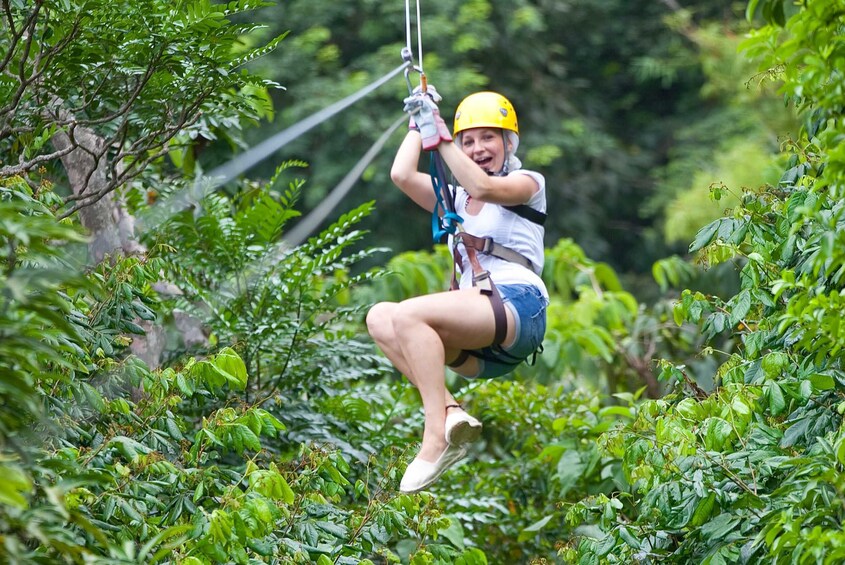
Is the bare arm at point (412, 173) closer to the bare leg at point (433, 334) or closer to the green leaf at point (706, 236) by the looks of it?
the bare leg at point (433, 334)

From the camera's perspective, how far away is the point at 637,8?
1827 cm

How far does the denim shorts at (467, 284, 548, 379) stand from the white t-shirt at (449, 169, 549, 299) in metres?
0.05

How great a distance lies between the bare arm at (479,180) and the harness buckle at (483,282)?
0.27m

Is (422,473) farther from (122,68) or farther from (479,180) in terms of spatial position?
(122,68)

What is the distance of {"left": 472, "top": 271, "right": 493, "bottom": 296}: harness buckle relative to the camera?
4.67m

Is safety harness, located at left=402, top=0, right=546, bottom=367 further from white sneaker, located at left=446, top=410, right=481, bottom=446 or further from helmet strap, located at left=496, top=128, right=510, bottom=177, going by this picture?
white sneaker, located at left=446, top=410, right=481, bottom=446

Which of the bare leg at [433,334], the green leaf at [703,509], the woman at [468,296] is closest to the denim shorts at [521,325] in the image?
the woman at [468,296]

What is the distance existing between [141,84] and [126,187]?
1.55 meters

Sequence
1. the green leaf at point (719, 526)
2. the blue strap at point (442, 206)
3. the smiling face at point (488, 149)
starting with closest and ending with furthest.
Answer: the green leaf at point (719, 526), the blue strap at point (442, 206), the smiling face at point (488, 149)

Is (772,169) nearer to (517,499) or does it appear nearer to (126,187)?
A: (517,499)

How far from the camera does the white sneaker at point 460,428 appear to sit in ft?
14.7

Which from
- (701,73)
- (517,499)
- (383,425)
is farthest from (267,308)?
(701,73)

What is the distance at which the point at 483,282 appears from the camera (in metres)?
4.70

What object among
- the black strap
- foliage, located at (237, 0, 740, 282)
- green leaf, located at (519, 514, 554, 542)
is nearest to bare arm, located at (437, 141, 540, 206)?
the black strap
